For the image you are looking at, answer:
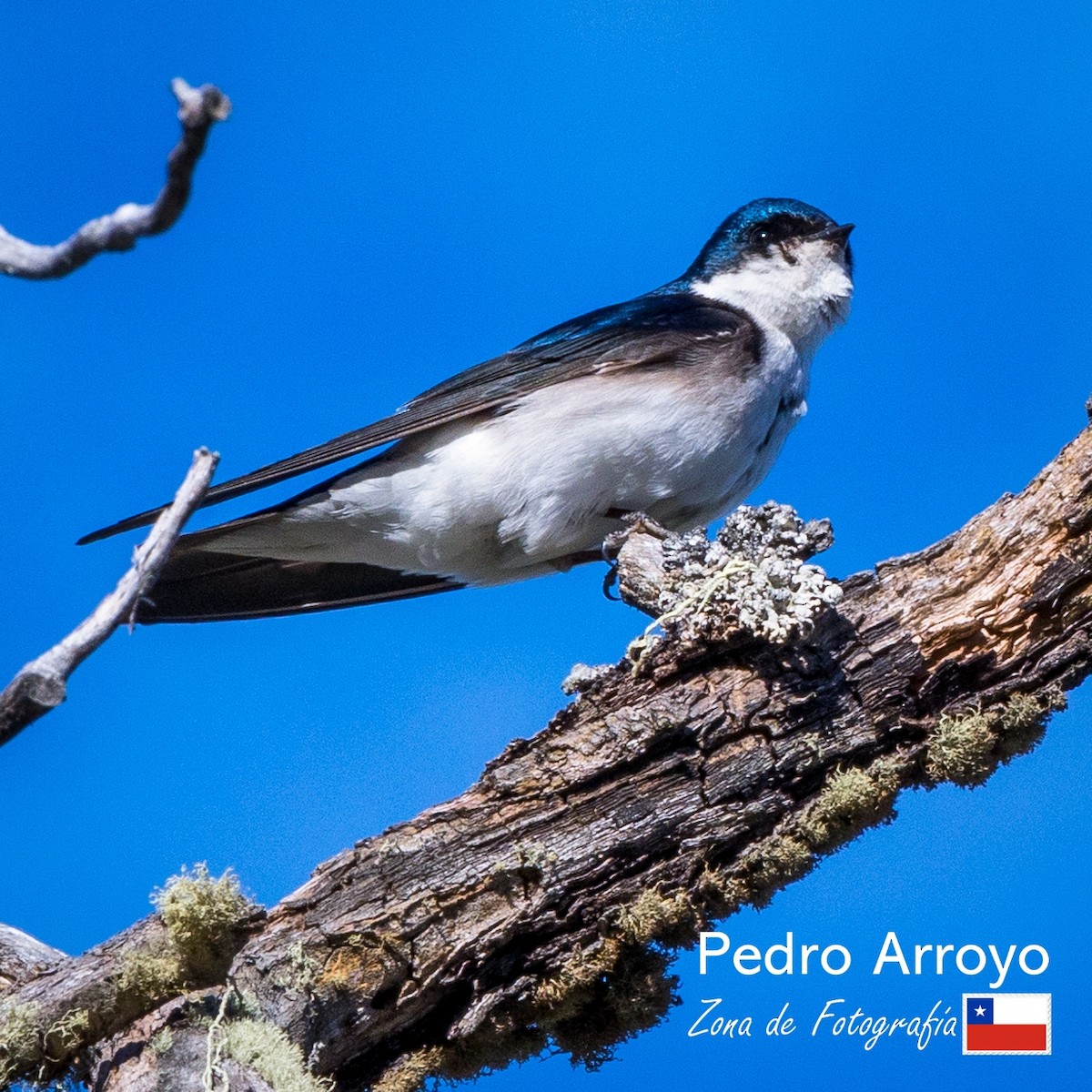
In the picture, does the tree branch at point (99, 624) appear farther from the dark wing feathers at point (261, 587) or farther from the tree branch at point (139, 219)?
the dark wing feathers at point (261, 587)

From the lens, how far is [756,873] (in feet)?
11.2

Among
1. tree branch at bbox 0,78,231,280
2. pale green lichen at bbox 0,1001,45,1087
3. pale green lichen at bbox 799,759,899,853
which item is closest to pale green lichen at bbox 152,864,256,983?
pale green lichen at bbox 0,1001,45,1087

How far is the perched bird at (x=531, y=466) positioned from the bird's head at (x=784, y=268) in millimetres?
21

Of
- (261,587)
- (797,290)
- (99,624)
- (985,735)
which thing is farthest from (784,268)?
(99,624)

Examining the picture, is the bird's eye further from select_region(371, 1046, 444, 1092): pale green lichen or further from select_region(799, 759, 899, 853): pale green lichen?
select_region(371, 1046, 444, 1092): pale green lichen

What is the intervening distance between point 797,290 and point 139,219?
159 inches

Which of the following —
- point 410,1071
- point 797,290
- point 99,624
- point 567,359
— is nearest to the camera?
point 99,624

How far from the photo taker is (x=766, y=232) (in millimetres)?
5797

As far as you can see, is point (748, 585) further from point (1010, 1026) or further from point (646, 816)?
point (1010, 1026)

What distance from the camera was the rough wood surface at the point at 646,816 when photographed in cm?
324

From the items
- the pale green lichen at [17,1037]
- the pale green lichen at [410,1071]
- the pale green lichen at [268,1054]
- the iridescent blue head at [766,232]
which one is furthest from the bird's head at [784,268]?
the pale green lichen at [17,1037]

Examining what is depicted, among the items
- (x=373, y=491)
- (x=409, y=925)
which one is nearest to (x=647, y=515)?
(x=373, y=491)

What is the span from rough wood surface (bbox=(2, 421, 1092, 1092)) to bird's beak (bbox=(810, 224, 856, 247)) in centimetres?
228

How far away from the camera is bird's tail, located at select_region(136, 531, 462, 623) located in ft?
16.0
